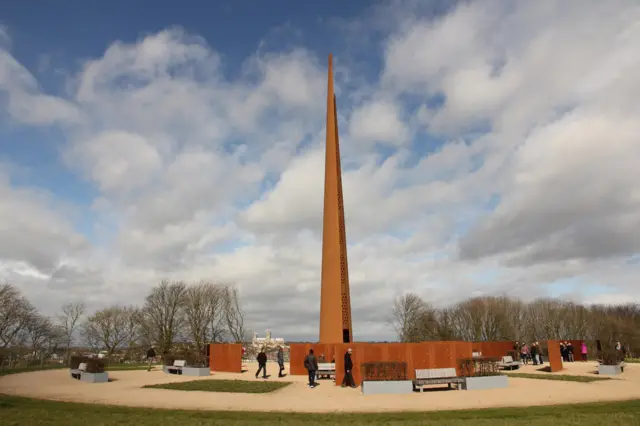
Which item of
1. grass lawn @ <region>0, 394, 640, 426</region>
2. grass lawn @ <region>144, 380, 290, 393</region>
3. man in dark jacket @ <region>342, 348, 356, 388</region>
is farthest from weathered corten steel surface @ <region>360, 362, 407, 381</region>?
grass lawn @ <region>0, 394, 640, 426</region>

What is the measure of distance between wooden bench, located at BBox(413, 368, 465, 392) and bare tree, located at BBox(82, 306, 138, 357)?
44.6 m

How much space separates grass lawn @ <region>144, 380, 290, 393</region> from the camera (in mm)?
15688

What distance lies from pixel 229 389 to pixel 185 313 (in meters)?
33.7

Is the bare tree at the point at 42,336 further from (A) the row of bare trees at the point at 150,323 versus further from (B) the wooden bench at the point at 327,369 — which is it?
(B) the wooden bench at the point at 327,369

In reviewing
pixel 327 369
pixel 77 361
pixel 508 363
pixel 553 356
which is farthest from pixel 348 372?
pixel 77 361

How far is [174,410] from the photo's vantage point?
11.0 metres

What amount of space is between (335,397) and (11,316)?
40.8 meters

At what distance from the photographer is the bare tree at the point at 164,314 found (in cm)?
4634

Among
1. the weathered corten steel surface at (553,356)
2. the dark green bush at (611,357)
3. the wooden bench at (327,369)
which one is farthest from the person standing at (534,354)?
the wooden bench at (327,369)

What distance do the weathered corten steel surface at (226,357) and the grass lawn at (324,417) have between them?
12619mm

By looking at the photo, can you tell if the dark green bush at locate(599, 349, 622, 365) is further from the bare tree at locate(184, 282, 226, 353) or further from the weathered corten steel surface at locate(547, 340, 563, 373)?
the bare tree at locate(184, 282, 226, 353)

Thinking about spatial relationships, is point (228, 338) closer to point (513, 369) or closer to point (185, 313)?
point (185, 313)

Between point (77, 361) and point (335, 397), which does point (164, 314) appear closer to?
point (77, 361)

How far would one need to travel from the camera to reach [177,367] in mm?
22969
